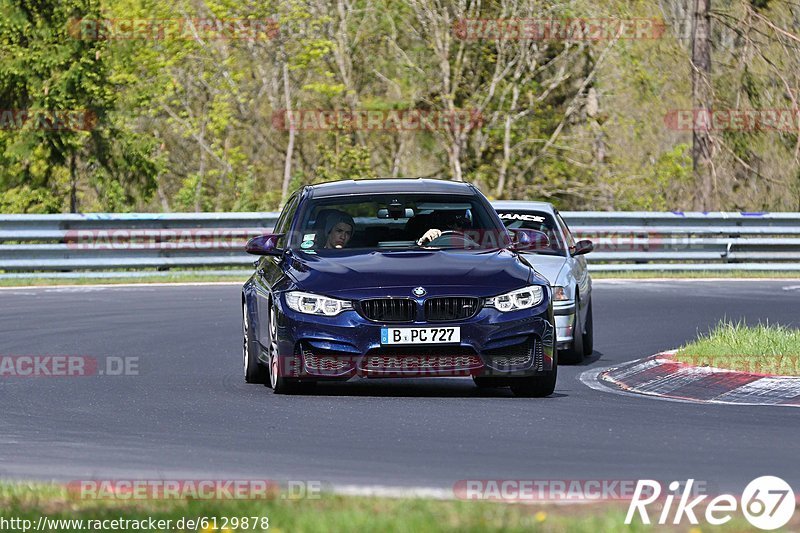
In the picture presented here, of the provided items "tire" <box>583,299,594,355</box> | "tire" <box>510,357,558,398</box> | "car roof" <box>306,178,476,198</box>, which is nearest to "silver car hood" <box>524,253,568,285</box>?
"tire" <box>583,299,594,355</box>

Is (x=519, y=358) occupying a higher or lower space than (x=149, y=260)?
higher

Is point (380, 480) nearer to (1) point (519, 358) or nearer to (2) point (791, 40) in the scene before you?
(1) point (519, 358)

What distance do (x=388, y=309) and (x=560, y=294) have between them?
13.0ft

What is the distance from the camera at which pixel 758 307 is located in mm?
21719

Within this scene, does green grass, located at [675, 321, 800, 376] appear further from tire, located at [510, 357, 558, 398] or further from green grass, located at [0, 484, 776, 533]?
green grass, located at [0, 484, 776, 533]

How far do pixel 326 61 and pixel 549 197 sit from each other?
816cm

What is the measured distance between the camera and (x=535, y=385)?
12.2m

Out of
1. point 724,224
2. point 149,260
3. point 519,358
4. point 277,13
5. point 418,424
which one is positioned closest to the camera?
point 418,424

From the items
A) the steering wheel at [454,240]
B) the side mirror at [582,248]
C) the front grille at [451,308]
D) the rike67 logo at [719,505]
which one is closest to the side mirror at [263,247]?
the steering wheel at [454,240]

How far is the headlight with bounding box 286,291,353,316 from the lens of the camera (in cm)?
1163

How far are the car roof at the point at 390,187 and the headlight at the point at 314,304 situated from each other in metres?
1.60

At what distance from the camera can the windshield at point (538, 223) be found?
16.5 meters

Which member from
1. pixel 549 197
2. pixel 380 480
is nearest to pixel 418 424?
pixel 380 480

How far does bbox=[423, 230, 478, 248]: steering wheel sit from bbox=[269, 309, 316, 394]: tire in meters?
1.40
